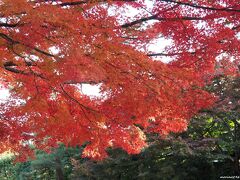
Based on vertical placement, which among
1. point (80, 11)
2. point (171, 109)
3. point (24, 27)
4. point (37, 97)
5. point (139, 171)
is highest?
point (80, 11)

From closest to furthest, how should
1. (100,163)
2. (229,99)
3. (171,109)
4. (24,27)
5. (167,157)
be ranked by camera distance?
(24,27) < (171,109) < (229,99) < (167,157) < (100,163)

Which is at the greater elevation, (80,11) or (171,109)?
(80,11)

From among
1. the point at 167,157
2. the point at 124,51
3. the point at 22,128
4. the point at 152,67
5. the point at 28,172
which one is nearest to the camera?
the point at 124,51

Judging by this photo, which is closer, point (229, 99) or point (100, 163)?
point (229, 99)

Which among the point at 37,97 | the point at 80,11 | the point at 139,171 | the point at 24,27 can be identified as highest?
the point at 80,11

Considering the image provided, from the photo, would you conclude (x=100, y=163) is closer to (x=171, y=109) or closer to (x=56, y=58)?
(x=171, y=109)

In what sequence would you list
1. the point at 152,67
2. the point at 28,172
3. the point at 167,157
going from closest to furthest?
1. the point at 152,67
2. the point at 167,157
3. the point at 28,172

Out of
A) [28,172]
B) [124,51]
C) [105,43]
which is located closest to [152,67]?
[124,51]

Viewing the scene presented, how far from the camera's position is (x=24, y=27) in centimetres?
400

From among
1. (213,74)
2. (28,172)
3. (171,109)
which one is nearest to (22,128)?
(171,109)

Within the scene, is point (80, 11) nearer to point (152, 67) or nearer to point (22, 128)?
point (152, 67)

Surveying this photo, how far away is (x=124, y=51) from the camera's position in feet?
14.3

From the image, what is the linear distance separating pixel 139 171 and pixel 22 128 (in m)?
5.42

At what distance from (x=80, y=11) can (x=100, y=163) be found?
8.36m
